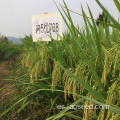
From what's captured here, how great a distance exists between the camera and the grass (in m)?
0.80

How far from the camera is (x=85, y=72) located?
1146 millimetres

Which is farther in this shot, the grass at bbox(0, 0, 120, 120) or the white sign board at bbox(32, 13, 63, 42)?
the white sign board at bbox(32, 13, 63, 42)

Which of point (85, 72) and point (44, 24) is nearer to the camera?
point (85, 72)

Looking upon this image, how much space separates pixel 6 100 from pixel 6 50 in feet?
11.9

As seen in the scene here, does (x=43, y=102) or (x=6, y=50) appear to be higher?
(x=6, y=50)

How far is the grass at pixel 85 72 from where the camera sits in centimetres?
80

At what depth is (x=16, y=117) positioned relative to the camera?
6.02ft

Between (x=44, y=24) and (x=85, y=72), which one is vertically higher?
(x=44, y=24)

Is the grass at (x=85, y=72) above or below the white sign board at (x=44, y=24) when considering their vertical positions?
below

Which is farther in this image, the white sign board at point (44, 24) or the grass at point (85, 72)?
the white sign board at point (44, 24)

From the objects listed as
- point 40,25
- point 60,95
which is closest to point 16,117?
point 60,95

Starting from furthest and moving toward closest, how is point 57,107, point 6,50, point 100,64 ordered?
1. point 6,50
2. point 57,107
3. point 100,64

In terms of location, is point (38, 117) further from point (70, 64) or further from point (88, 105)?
point (88, 105)

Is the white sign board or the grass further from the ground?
the white sign board
